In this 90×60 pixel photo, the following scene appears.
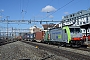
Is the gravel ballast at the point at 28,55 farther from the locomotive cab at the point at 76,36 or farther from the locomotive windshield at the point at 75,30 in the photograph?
the locomotive windshield at the point at 75,30

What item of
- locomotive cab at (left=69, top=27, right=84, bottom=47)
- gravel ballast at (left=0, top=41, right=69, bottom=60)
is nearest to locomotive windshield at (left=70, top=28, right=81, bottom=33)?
locomotive cab at (left=69, top=27, right=84, bottom=47)

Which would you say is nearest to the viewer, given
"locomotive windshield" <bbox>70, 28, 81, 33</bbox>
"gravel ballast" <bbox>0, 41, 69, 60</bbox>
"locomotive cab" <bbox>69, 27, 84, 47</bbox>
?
"gravel ballast" <bbox>0, 41, 69, 60</bbox>

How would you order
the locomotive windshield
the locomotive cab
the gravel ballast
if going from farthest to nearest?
the locomotive windshield, the locomotive cab, the gravel ballast

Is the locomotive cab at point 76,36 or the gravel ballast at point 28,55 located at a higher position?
the locomotive cab at point 76,36

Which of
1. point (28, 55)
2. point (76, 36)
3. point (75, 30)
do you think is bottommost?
point (28, 55)

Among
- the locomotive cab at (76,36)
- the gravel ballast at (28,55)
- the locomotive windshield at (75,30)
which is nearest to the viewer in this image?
the gravel ballast at (28,55)

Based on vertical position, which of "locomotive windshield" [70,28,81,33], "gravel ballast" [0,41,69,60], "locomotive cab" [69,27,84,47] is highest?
"locomotive windshield" [70,28,81,33]

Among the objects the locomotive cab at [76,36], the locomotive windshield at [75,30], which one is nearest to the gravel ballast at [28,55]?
the locomotive cab at [76,36]

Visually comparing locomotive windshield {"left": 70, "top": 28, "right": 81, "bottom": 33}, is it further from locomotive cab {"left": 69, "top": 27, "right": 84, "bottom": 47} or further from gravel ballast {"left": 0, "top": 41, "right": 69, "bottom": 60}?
gravel ballast {"left": 0, "top": 41, "right": 69, "bottom": 60}

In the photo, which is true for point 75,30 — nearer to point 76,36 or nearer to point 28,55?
point 76,36

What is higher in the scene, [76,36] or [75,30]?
[75,30]

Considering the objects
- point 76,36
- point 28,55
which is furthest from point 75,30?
point 28,55

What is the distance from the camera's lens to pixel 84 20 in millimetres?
79812

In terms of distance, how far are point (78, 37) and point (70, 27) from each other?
1.93 m
